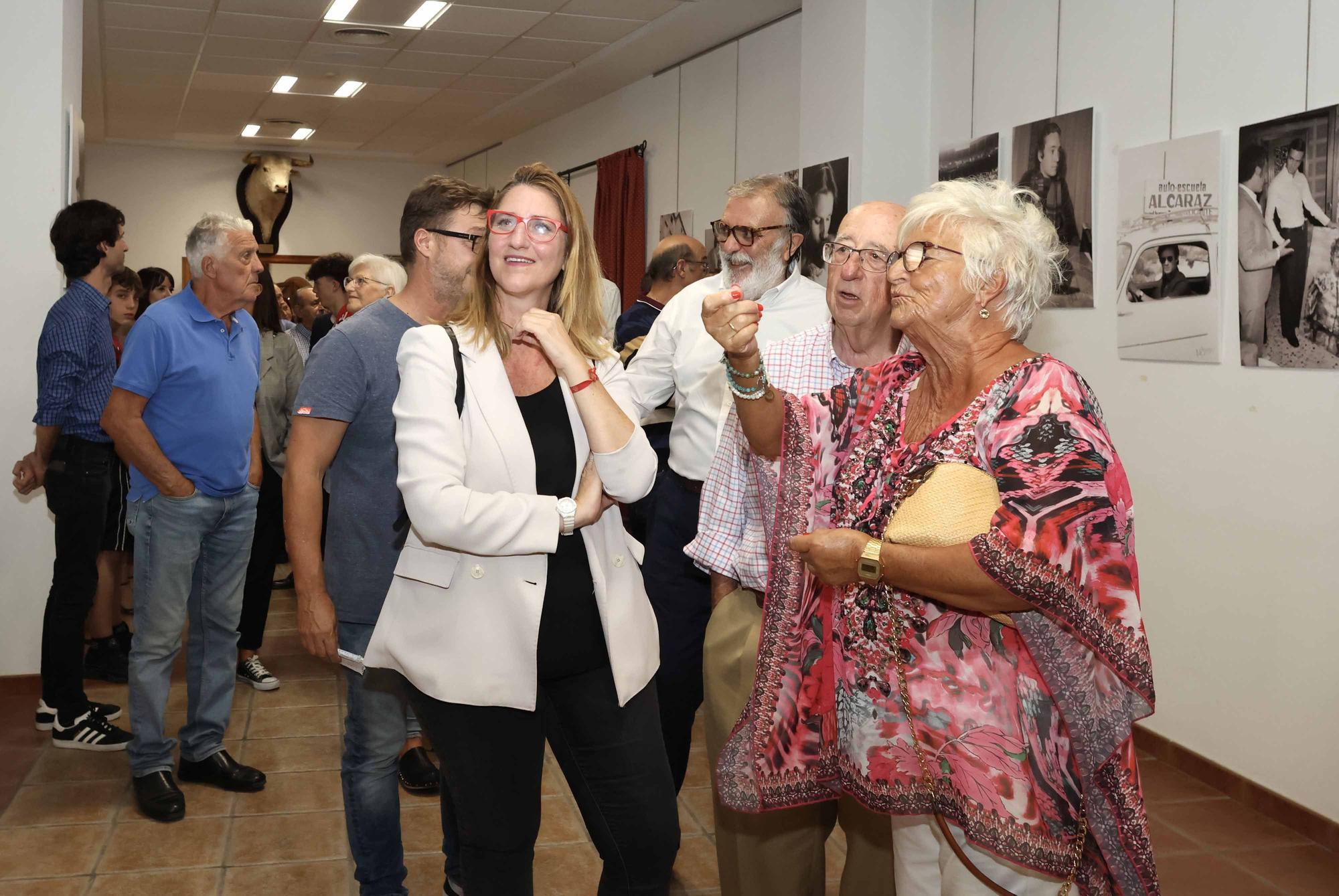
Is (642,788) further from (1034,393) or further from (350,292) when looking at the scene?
(350,292)

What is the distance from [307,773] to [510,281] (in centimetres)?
269

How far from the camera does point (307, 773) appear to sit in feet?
13.4

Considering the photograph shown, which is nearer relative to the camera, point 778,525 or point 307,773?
point 778,525

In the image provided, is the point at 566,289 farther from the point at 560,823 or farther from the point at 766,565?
the point at 560,823

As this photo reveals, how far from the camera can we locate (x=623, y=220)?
31.3 feet

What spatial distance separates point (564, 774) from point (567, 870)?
1444mm

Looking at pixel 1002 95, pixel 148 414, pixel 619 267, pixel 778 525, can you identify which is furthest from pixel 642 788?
pixel 619 267

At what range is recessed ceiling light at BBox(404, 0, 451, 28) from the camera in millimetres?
6945

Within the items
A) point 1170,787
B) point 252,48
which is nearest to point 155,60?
point 252,48

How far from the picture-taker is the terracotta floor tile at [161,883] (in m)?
3.13

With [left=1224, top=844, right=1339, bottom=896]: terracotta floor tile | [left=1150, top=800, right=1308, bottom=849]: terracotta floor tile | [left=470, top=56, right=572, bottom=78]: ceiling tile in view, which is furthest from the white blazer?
[left=470, top=56, right=572, bottom=78]: ceiling tile

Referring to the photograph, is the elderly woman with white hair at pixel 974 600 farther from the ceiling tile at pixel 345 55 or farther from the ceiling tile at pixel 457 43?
the ceiling tile at pixel 345 55

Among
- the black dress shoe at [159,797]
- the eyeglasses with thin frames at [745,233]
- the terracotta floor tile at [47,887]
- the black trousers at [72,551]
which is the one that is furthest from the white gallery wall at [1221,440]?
the black trousers at [72,551]

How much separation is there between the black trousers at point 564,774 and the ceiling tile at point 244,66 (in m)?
7.85
